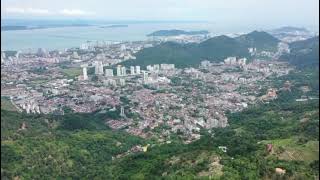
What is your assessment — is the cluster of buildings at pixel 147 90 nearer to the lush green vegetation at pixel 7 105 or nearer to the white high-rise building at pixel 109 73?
the white high-rise building at pixel 109 73

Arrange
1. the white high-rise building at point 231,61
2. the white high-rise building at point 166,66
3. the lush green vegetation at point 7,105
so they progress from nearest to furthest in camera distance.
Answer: the lush green vegetation at point 7,105 → the white high-rise building at point 166,66 → the white high-rise building at point 231,61

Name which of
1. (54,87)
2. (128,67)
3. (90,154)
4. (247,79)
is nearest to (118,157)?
(90,154)

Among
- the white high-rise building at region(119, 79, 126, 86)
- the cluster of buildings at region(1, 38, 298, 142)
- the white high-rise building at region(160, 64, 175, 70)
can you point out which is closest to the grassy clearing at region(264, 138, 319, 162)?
the cluster of buildings at region(1, 38, 298, 142)

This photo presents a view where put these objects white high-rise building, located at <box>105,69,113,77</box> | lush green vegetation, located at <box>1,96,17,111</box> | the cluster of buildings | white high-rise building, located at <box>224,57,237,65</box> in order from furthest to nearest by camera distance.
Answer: white high-rise building, located at <box>224,57,237,65</box> → white high-rise building, located at <box>105,69,113,77</box> → lush green vegetation, located at <box>1,96,17,111</box> → the cluster of buildings

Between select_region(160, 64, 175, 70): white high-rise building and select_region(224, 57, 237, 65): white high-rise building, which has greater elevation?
select_region(224, 57, 237, 65): white high-rise building

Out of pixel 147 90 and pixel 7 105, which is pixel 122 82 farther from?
pixel 7 105

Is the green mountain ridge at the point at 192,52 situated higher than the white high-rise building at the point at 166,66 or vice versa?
the green mountain ridge at the point at 192,52

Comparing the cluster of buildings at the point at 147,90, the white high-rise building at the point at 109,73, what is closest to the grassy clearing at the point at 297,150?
the cluster of buildings at the point at 147,90

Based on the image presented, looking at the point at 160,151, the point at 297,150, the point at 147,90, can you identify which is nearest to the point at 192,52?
the point at 147,90

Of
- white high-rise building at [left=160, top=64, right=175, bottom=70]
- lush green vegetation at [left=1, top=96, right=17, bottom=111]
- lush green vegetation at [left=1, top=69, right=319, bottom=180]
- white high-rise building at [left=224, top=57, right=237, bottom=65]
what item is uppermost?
lush green vegetation at [left=1, top=69, right=319, bottom=180]

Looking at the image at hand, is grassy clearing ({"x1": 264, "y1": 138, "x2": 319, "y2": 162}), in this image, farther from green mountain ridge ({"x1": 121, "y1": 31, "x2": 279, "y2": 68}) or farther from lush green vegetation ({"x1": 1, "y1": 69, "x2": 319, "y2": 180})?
green mountain ridge ({"x1": 121, "y1": 31, "x2": 279, "y2": 68})

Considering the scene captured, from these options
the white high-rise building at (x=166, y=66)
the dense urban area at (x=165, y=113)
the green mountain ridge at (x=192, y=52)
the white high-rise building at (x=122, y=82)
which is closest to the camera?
the dense urban area at (x=165, y=113)
